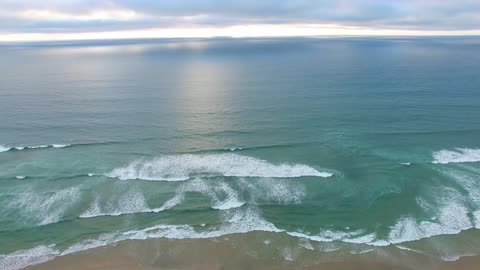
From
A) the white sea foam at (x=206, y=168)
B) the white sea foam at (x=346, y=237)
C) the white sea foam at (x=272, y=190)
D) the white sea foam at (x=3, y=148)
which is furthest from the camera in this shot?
the white sea foam at (x=3, y=148)

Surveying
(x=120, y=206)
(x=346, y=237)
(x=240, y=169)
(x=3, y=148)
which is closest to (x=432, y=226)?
(x=346, y=237)

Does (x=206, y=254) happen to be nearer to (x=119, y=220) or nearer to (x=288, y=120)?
(x=119, y=220)

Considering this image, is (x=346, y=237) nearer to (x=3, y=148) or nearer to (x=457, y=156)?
(x=457, y=156)

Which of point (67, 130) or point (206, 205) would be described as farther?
point (67, 130)

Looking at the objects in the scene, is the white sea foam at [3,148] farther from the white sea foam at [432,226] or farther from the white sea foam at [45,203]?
the white sea foam at [432,226]

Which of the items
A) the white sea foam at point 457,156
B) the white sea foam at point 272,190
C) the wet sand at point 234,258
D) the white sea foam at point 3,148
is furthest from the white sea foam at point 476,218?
the white sea foam at point 3,148

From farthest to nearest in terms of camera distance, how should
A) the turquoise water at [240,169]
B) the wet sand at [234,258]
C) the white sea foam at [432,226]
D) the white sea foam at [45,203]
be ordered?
the white sea foam at [45,203], the turquoise water at [240,169], the white sea foam at [432,226], the wet sand at [234,258]

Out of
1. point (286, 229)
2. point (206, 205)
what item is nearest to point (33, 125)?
point (206, 205)

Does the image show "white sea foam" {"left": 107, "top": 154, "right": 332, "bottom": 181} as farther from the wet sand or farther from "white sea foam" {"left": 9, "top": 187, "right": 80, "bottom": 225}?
the wet sand
